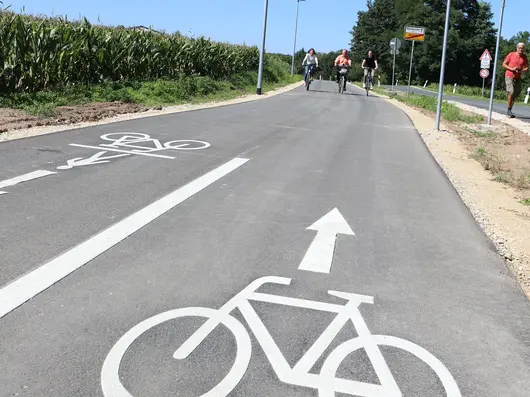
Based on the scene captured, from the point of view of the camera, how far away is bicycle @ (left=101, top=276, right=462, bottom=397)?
2.77 metres

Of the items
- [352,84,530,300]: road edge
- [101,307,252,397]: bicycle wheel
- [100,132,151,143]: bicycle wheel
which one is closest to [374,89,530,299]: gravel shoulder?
[352,84,530,300]: road edge

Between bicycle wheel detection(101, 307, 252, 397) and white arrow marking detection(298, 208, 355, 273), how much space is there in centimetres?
117

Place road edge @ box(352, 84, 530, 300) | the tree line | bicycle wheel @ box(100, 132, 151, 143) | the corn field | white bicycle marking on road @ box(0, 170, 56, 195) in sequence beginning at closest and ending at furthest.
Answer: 1. road edge @ box(352, 84, 530, 300)
2. white bicycle marking on road @ box(0, 170, 56, 195)
3. bicycle wheel @ box(100, 132, 151, 143)
4. the corn field
5. the tree line

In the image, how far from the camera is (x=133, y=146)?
31.0 ft

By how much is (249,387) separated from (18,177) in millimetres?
5023

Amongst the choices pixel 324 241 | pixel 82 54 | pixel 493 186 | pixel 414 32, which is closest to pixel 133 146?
pixel 324 241

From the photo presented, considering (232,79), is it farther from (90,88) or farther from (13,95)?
(13,95)

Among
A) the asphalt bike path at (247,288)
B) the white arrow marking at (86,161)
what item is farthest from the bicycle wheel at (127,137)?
the asphalt bike path at (247,288)

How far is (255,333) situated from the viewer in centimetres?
328

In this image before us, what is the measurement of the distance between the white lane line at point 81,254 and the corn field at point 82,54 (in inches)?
376

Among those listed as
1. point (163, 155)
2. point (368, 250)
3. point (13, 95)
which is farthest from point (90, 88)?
point (368, 250)

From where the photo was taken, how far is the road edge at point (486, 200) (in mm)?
4964

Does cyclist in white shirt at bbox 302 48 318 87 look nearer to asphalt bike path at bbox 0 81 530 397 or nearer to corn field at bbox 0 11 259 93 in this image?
corn field at bbox 0 11 259 93

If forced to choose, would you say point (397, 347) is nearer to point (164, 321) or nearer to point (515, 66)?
point (164, 321)
